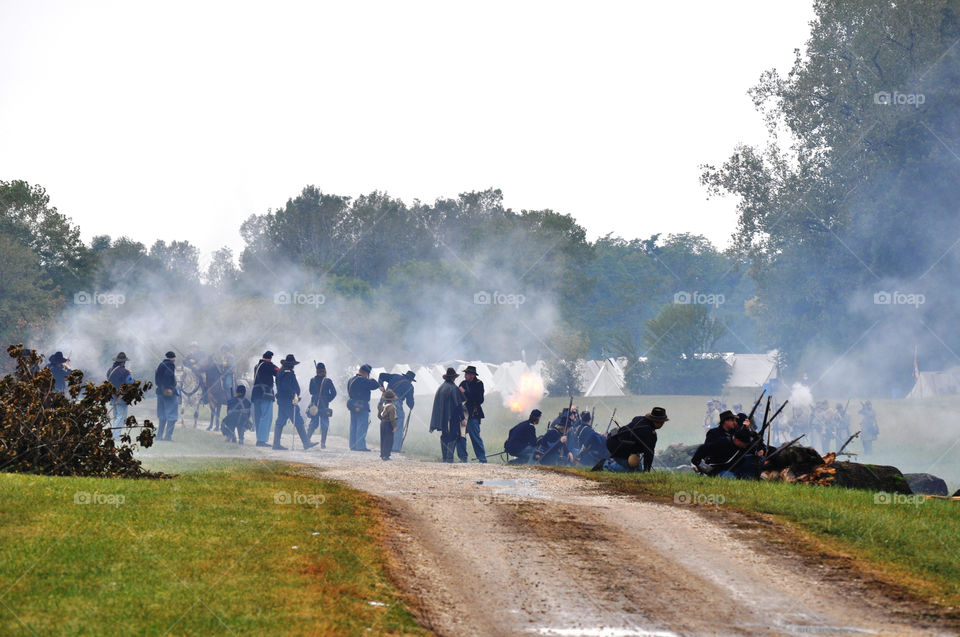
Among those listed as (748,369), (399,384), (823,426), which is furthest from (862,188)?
(399,384)

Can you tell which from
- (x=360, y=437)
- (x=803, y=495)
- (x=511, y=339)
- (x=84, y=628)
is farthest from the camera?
(x=511, y=339)

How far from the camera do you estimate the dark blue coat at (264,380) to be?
88.9 feet

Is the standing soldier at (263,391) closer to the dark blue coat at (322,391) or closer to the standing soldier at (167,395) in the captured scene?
the dark blue coat at (322,391)

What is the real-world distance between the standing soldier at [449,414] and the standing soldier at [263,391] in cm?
567

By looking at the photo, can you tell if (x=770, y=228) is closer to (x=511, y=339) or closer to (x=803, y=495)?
(x=511, y=339)

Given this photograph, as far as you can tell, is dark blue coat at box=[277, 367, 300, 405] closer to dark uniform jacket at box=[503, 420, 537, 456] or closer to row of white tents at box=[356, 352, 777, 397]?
dark uniform jacket at box=[503, 420, 537, 456]

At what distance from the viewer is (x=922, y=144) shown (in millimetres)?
45188

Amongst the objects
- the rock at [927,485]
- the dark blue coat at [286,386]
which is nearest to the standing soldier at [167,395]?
the dark blue coat at [286,386]

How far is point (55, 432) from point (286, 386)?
12.6 metres

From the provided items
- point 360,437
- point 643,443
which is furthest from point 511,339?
point 643,443

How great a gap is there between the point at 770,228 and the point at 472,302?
35.6 metres

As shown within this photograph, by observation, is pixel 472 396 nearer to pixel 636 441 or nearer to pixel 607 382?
pixel 636 441

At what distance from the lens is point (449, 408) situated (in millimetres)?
23094

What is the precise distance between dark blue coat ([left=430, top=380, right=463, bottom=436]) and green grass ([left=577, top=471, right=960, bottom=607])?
252 inches
